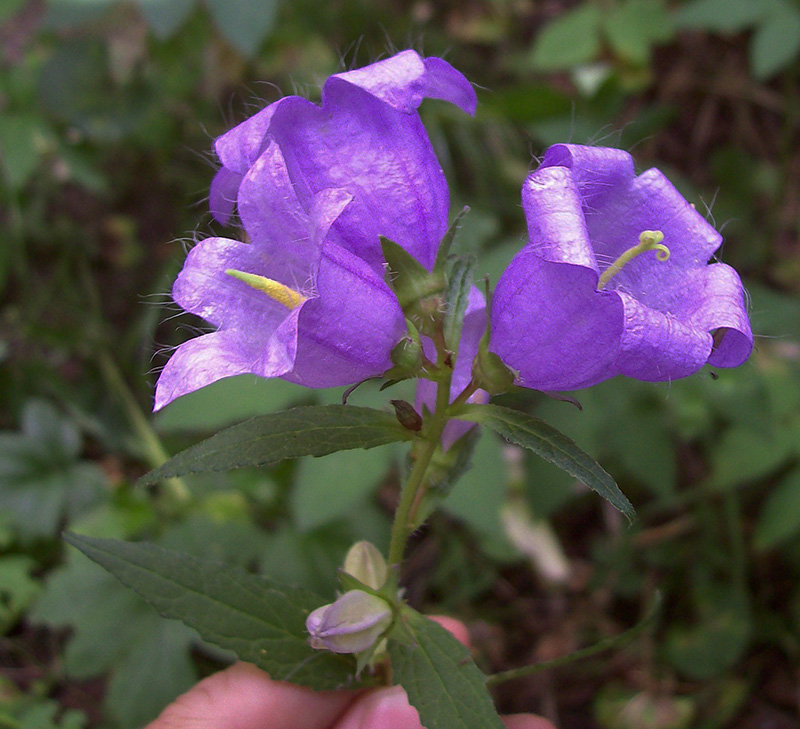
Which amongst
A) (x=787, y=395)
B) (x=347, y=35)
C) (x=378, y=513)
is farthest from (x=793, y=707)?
(x=347, y=35)

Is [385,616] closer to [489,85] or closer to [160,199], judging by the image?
[160,199]

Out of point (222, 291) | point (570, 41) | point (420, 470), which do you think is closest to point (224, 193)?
point (222, 291)

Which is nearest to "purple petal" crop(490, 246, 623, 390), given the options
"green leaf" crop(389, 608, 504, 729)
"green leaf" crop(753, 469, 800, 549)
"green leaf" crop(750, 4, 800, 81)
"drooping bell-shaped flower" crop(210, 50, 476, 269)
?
"drooping bell-shaped flower" crop(210, 50, 476, 269)

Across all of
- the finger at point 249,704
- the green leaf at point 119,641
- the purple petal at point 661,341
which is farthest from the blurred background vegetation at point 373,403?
the purple petal at point 661,341

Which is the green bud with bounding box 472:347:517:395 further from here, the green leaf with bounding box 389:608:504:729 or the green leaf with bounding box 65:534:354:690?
the green leaf with bounding box 65:534:354:690

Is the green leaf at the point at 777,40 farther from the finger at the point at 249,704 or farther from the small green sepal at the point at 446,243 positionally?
the finger at the point at 249,704

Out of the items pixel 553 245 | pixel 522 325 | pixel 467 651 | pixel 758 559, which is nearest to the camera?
pixel 553 245

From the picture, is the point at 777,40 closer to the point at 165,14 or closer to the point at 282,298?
the point at 165,14
